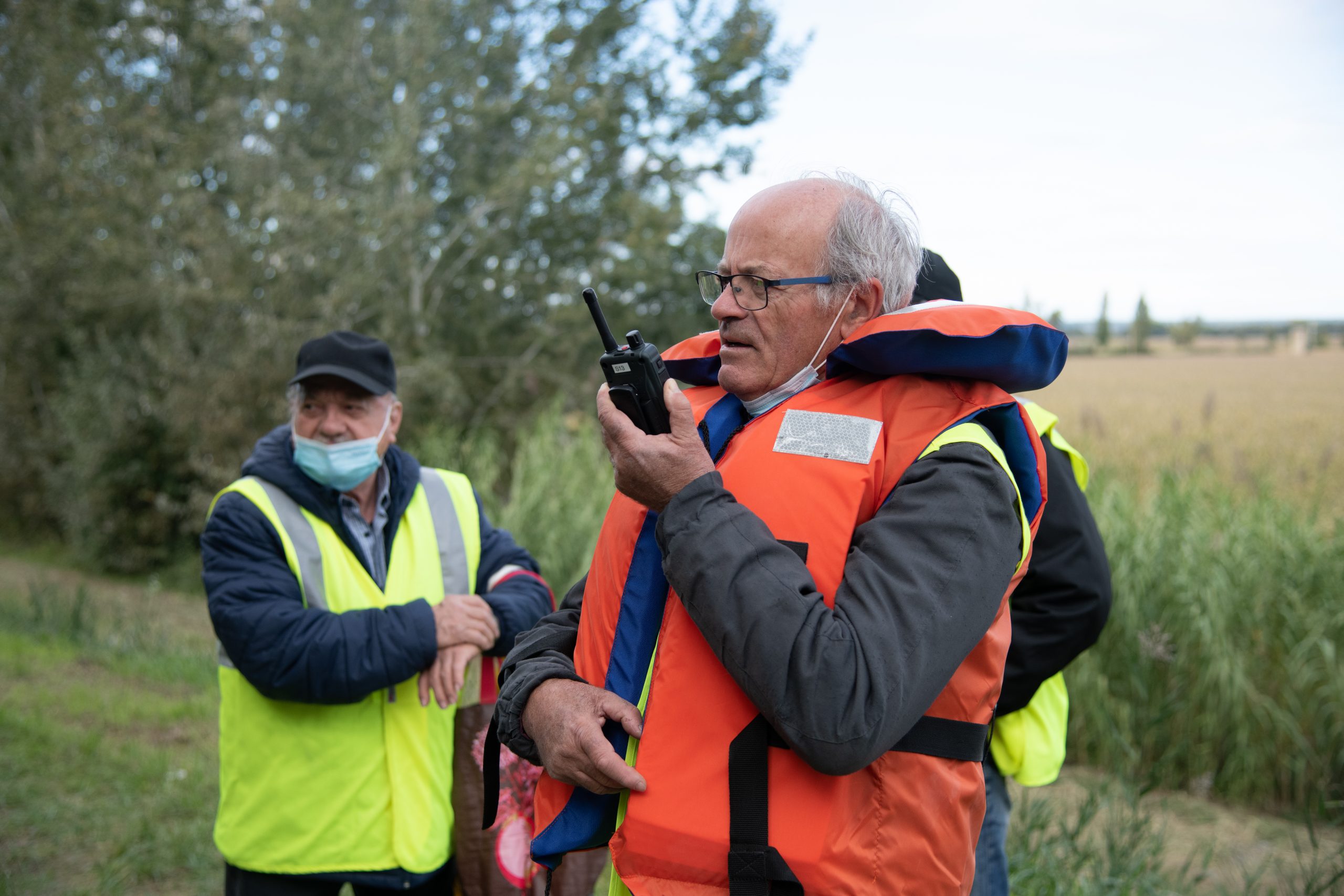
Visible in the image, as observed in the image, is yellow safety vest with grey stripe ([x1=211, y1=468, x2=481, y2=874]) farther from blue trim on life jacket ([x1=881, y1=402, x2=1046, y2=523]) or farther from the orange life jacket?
blue trim on life jacket ([x1=881, y1=402, x2=1046, y2=523])

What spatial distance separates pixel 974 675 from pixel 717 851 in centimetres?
51

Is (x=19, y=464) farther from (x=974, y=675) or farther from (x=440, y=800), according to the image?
(x=974, y=675)

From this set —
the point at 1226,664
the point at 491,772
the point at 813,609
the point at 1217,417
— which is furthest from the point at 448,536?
the point at 1217,417

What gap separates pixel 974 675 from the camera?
1563 mm

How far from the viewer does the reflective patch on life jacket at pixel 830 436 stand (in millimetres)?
1554

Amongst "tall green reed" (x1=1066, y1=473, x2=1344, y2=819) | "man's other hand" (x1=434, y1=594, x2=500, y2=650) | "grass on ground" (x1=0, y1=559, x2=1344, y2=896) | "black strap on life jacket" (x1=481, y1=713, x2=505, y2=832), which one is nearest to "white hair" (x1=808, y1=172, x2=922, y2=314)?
"black strap on life jacket" (x1=481, y1=713, x2=505, y2=832)

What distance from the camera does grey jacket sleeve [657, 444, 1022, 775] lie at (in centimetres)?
137

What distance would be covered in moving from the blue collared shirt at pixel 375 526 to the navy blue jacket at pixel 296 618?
3cm

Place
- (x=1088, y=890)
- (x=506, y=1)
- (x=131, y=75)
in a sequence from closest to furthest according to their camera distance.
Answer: (x=1088, y=890), (x=131, y=75), (x=506, y=1)

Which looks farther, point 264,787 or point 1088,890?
point 1088,890

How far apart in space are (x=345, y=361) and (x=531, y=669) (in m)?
1.43

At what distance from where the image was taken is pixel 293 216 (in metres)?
11.3

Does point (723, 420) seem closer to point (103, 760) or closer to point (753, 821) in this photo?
point (753, 821)

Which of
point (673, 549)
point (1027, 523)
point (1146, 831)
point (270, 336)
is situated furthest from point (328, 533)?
point (270, 336)
